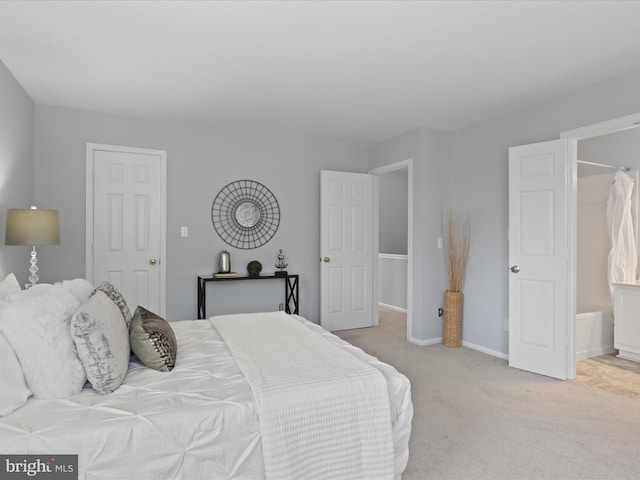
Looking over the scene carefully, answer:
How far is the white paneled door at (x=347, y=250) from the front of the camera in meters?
4.90

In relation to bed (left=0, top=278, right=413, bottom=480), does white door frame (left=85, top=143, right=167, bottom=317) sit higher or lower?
higher

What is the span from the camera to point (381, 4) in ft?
6.91

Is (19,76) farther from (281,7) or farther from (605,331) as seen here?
(605,331)

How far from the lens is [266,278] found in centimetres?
443

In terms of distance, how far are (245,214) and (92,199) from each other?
1.57 metres

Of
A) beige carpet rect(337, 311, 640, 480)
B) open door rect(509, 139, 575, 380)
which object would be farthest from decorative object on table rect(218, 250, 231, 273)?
open door rect(509, 139, 575, 380)

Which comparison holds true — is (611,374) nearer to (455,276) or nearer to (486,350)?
(486,350)

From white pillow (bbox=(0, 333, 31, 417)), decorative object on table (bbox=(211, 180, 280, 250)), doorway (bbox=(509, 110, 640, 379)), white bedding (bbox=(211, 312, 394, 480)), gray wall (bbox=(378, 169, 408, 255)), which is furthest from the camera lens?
gray wall (bbox=(378, 169, 408, 255))

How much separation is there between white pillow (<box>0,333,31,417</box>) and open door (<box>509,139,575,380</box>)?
3.67 metres

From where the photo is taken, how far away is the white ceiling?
218 cm

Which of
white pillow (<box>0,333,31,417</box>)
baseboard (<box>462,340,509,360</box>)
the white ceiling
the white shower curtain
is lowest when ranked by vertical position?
baseboard (<box>462,340,509,360</box>)

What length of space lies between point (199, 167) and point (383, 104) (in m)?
2.13

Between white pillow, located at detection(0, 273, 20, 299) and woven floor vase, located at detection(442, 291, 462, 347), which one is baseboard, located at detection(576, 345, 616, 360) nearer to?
woven floor vase, located at detection(442, 291, 462, 347)

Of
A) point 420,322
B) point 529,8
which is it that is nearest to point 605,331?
point 420,322
